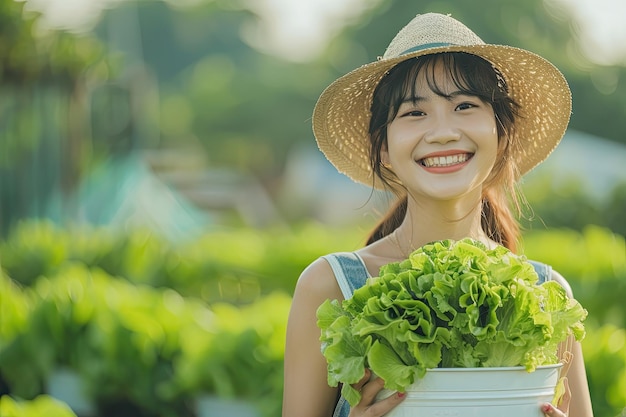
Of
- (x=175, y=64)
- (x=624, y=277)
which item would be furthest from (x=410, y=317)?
(x=175, y=64)

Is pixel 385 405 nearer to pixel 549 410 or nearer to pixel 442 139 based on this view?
pixel 549 410

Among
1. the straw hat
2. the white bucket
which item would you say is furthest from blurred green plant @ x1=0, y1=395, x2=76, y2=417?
the white bucket

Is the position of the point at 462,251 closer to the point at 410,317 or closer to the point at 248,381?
the point at 410,317

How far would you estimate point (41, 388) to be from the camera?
6.87 metres

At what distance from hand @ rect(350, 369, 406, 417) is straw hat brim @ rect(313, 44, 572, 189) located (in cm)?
93

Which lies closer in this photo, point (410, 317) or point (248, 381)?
point (410, 317)

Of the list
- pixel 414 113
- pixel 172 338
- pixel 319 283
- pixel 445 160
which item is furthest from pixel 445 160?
pixel 172 338

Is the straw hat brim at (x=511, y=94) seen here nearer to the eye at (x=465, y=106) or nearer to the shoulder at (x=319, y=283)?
the eye at (x=465, y=106)

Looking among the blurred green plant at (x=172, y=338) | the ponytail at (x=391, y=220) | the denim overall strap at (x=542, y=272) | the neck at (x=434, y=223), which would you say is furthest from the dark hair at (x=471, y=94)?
the blurred green plant at (x=172, y=338)

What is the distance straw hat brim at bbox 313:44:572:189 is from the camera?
125 inches

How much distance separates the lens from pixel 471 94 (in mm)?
3059

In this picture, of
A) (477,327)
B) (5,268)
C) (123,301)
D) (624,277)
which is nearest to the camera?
(477,327)

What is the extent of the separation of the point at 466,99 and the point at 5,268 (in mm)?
8436

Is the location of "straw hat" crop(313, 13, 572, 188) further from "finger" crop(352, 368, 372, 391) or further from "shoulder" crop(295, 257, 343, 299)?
"finger" crop(352, 368, 372, 391)
